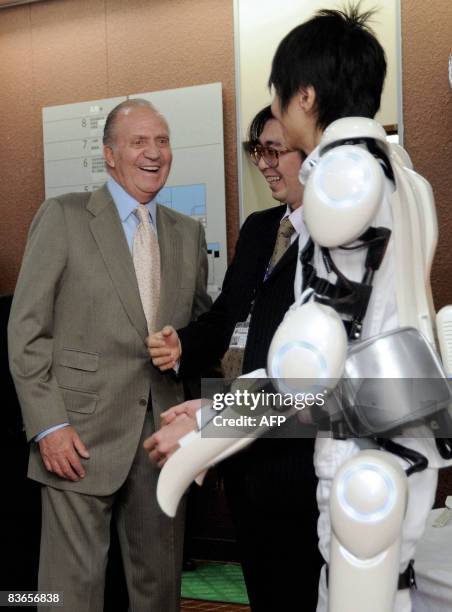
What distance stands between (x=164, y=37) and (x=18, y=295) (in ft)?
6.83

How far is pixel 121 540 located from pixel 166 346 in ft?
2.21

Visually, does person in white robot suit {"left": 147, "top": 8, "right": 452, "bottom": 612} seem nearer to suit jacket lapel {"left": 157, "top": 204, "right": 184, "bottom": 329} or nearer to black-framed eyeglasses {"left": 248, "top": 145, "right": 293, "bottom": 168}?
black-framed eyeglasses {"left": 248, "top": 145, "right": 293, "bottom": 168}

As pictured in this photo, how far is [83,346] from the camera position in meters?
1.99

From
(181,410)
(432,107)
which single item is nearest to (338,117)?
(181,410)

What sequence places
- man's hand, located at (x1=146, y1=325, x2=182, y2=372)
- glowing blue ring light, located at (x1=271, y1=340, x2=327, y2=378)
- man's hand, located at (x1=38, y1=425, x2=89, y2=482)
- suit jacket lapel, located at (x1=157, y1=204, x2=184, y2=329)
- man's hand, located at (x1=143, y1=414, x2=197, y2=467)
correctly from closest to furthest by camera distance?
glowing blue ring light, located at (x1=271, y1=340, x2=327, y2=378) < man's hand, located at (x1=143, y1=414, x2=197, y2=467) < man's hand, located at (x1=146, y1=325, x2=182, y2=372) < man's hand, located at (x1=38, y1=425, x2=89, y2=482) < suit jacket lapel, located at (x1=157, y1=204, x2=184, y2=329)

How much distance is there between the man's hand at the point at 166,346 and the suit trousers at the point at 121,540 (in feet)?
0.99

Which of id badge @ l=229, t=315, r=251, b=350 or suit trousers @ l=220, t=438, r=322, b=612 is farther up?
id badge @ l=229, t=315, r=251, b=350

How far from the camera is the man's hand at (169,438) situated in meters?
1.26

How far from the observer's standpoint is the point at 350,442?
46.0 inches

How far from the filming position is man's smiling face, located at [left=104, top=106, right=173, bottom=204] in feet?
7.00

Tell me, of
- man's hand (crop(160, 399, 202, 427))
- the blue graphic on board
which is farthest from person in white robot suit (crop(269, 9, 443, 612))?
the blue graphic on board

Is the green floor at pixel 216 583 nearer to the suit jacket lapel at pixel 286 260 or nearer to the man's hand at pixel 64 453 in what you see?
the man's hand at pixel 64 453

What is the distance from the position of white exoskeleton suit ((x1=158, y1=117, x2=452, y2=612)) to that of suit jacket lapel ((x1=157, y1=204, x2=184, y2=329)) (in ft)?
2.97

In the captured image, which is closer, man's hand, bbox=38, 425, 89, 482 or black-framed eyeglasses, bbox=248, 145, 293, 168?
black-framed eyeglasses, bbox=248, 145, 293, 168
